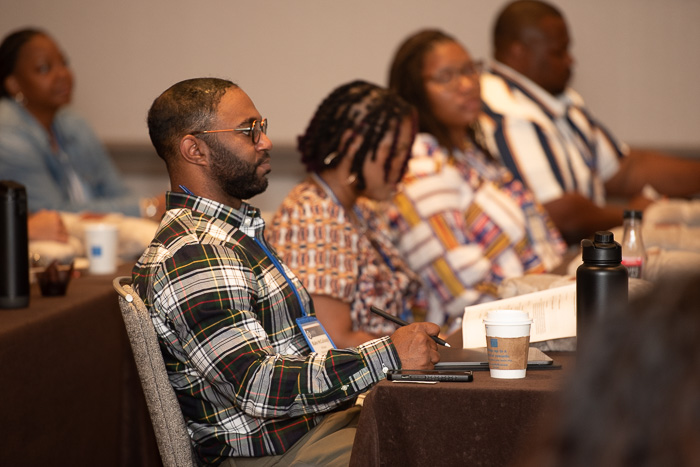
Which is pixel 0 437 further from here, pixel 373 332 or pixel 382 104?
pixel 382 104

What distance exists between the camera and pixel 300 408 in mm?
1355

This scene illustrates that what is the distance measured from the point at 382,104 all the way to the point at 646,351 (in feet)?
5.98

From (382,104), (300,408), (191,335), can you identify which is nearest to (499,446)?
(300,408)

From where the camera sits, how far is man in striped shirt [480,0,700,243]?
137 inches

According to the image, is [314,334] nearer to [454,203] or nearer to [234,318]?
[234,318]

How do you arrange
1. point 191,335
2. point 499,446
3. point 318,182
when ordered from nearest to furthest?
point 499,446 < point 191,335 < point 318,182

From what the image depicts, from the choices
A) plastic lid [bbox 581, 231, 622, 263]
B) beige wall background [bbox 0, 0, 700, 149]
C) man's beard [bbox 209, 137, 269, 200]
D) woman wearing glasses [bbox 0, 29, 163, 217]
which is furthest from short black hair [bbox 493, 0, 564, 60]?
plastic lid [bbox 581, 231, 622, 263]

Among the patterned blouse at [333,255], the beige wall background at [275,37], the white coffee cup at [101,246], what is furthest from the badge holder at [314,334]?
the beige wall background at [275,37]

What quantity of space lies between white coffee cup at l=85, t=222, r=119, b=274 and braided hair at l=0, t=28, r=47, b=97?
133 cm

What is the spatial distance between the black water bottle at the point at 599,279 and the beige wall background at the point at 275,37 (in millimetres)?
3403

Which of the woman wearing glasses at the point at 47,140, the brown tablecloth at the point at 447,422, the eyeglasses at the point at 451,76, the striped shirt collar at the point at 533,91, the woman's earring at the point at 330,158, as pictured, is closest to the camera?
the brown tablecloth at the point at 447,422

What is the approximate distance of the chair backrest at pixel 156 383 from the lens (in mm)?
1355

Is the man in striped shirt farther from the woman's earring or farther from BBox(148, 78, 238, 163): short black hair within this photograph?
BBox(148, 78, 238, 163): short black hair

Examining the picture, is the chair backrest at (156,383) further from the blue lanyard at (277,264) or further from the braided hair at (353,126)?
the braided hair at (353,126)
